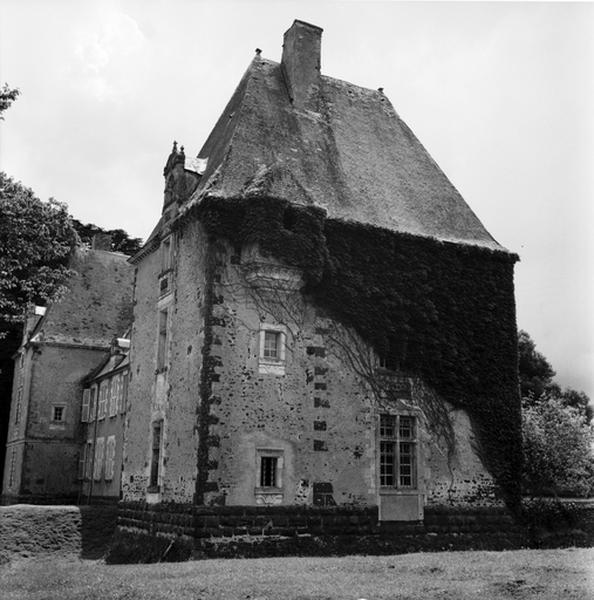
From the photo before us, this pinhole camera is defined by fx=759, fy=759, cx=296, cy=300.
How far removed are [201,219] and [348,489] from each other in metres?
8.03

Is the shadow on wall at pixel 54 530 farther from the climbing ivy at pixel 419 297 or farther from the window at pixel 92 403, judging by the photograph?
the window at pixel 92 403

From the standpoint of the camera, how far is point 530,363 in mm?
42312

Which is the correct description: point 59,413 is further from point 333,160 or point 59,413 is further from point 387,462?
point 387,462

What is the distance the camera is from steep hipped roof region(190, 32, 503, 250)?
2114 centimetres

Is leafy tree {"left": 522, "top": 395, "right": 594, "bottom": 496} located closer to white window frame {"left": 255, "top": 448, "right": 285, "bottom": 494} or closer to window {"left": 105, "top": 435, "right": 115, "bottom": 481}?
white window frame {"left": 255, "top": 448, "right": 285, "bottom": 494}

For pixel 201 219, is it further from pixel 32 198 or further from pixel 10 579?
pixel 10 579

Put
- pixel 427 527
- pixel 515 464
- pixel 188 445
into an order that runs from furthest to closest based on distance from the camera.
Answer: pixel 515 464
pixel 427 527
pixel 188 445

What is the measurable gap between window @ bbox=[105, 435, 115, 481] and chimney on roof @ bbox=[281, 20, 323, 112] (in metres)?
16.8

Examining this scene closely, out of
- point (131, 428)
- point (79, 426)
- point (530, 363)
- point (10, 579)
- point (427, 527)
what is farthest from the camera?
point (530, 363)

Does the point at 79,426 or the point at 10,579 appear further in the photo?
the point at 79,426

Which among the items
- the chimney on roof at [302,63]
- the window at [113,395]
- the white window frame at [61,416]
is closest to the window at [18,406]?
the white window frame at [61,416]

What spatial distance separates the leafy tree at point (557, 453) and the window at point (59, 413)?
71.5 ft

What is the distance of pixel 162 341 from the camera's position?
22547mm

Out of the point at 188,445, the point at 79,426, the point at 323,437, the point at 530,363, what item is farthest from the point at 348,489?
the point at 530,363
